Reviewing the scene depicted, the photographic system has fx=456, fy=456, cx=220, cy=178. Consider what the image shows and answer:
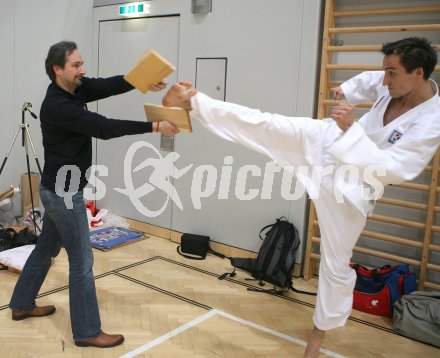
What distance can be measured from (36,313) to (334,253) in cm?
192

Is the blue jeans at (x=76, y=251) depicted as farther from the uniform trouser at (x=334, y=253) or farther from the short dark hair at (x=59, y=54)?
the uniform trouser at (x=334, y=253)

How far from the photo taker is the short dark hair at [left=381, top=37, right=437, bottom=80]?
7.09 ft

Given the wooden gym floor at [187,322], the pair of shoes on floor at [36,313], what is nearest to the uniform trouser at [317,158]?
the wooden gym floor at [187,322]

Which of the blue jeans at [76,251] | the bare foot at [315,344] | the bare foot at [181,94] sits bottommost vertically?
the bare foot at [315,344]

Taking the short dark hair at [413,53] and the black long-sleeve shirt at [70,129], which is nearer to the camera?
→ the short dark hair at [413,53]

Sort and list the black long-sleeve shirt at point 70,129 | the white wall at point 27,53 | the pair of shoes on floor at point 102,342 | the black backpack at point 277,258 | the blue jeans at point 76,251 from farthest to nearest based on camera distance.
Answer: the white wall at point 27,53 < the black backpack at point 277,258 < the pair of shoes on floor at point 102,342 < the blue jeans at point 76,251 < the black long-sleeve shirt at point 70,129

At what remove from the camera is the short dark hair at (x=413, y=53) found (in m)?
2.16

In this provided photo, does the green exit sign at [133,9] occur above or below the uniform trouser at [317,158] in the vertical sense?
above

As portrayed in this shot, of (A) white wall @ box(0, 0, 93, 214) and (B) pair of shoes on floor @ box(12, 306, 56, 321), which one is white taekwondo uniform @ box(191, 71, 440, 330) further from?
(A) white wall @ box(0, 0, 93, 214)

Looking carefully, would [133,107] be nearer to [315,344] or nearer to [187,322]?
[187,322]

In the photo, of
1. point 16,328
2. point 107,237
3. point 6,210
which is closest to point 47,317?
point 16,328

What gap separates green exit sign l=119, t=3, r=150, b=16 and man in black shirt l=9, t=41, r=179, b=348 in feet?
7.55

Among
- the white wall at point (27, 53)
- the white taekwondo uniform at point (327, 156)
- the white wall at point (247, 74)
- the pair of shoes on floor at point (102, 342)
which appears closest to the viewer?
the white taekwondo uniform at point (327, 156)

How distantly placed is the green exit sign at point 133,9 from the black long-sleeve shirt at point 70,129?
7.89 feet
